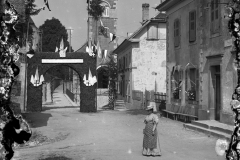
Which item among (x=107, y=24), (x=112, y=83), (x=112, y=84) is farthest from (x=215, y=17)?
(x=107, y=24)

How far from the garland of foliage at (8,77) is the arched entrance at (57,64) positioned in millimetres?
20947

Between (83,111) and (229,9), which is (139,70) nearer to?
(83,111)

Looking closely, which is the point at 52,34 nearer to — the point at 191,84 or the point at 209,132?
the point at 191,84

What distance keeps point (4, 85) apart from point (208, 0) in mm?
14786

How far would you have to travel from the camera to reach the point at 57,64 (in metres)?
23.4

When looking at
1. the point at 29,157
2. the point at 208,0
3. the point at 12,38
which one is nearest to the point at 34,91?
the point at 208,0

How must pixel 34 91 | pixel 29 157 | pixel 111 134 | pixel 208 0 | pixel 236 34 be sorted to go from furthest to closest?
pixel 34 91, pixel 208 0, pixel 111 134, pixel 29 157, pixel 236 34

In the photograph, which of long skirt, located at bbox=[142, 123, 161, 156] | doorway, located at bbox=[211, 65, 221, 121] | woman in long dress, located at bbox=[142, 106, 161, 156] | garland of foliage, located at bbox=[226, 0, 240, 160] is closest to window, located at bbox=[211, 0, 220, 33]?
doorway, located at bbox=[211, 65, 221, 121]

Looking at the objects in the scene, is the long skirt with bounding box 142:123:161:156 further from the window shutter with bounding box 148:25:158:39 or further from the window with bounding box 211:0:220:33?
the window shutter with bounding box 148:25:158:39

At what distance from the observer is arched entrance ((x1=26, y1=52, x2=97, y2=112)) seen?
76.2 feet

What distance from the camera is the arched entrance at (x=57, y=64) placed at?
23.2 m

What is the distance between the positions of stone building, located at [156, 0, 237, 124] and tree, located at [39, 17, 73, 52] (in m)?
46.9

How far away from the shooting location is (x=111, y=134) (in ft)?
42.8

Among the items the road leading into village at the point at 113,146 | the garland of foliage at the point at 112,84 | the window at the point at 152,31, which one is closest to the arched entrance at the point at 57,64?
the garland of foliage at the point at 112,84
